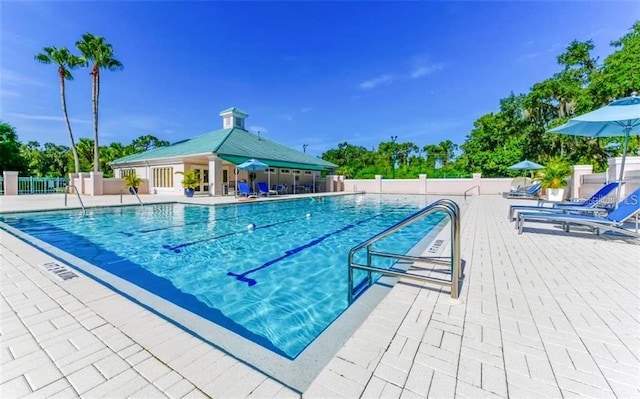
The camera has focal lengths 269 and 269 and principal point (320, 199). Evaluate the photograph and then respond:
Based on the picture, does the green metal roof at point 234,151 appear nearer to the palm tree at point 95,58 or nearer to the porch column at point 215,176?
the porch column at point 215,176

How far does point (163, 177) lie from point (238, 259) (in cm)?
1983

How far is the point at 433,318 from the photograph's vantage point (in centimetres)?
259

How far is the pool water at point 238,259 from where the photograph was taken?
3.63 meters

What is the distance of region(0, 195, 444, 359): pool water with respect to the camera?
11.9 ft

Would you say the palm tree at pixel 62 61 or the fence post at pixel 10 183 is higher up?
the palm tree at pixel 62 61

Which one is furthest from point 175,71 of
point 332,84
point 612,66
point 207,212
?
point 612,66

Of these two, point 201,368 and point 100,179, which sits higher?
point 100,179

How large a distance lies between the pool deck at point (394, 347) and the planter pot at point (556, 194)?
1379cm

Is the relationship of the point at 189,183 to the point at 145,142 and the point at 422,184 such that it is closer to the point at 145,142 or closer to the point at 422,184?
the point at 422,184

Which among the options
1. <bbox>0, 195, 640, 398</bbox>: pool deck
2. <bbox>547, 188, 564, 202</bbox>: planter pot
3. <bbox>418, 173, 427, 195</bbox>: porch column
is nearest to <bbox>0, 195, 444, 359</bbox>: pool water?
<bbox>0, 195, 640, 398</bbox>: pool deck

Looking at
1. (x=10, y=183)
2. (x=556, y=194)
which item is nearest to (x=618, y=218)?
(x=556, y=194)

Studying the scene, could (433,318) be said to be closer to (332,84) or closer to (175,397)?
(175,397)

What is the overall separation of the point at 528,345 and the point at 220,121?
3147cm

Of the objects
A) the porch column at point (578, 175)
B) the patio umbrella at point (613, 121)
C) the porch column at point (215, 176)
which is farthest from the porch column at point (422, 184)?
the patio umbrella at point (613, 121)
